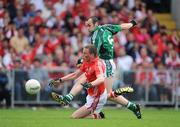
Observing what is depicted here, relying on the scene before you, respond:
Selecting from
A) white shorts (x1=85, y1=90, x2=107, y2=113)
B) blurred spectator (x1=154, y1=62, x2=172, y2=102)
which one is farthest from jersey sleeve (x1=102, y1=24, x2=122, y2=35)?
blurred spectator (x1=154, y1=62, x2=172, y2=102)

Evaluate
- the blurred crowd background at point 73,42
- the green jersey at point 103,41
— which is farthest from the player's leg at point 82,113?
the blurred crowd background at point 73,42

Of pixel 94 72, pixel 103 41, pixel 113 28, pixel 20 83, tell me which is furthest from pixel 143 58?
pixel 94 72

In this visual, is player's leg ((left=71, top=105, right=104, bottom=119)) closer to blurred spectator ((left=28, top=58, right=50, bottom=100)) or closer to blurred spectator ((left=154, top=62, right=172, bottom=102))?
blurred spectator ((left=28, top=58, right=50, bottom=100))

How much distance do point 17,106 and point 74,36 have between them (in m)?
3.87

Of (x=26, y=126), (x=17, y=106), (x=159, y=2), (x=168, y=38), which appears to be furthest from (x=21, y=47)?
(x=26, y=126)

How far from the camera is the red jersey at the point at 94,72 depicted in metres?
16.7

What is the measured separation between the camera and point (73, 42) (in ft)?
88.9

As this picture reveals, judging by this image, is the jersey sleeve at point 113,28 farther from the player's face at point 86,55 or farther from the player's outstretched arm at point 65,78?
the player's face at point 86,55

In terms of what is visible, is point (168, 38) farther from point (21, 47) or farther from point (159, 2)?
point (21, 47)

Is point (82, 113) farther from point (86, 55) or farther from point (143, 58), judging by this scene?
point (143, 58)

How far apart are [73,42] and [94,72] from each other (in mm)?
10377

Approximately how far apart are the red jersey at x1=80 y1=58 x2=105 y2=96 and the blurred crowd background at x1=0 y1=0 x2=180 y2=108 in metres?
7.77

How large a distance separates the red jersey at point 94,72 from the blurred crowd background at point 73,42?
25.5 feet

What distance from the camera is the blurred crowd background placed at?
2539cm
